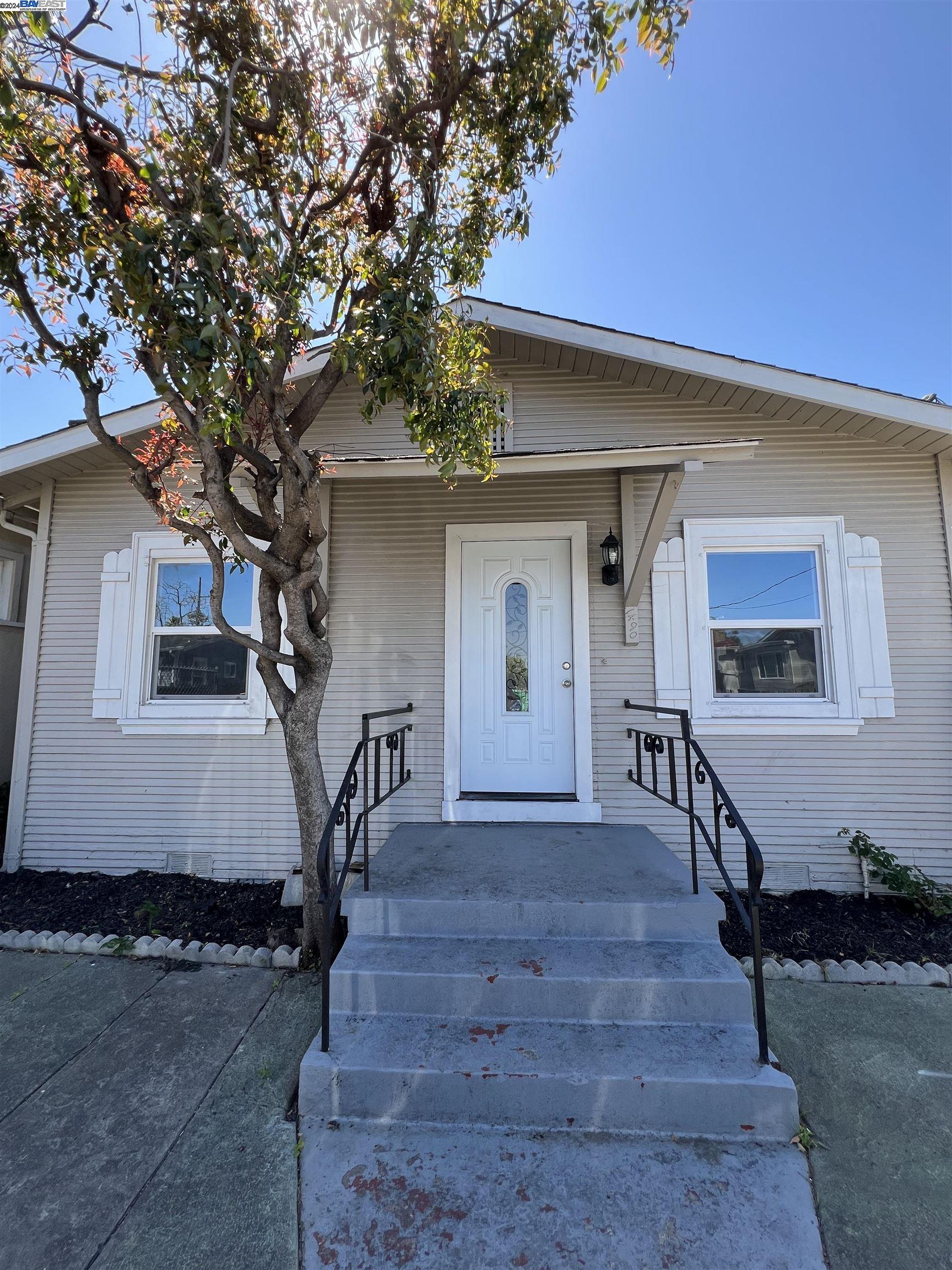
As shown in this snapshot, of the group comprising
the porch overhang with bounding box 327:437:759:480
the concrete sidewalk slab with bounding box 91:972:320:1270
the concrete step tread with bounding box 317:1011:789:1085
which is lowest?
the concrete sidewalk slab with bounding box 91:972:320:1270

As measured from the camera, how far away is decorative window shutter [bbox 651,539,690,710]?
4.17m

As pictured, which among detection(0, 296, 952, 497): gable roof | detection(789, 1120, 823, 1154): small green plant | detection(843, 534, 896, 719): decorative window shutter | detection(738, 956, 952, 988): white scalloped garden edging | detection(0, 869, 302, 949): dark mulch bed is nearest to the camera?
detection(789, 1120, 823, 1154): small green plant

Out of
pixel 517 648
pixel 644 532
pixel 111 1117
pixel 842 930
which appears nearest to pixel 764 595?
pixel 644 532

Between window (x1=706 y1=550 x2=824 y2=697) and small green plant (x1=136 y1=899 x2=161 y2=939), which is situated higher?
window (x1=706 y1=550 x2=824 y2=697)

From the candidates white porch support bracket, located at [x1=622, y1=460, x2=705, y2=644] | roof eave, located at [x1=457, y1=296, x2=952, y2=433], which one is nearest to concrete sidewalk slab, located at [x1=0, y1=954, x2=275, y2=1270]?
white porch support bracket, located at [x1=622, y1=460, x2=705, y2=644]

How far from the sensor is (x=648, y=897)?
273 centimetres

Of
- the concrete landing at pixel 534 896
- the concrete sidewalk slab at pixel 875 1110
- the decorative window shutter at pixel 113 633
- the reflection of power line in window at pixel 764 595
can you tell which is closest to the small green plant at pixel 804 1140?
the concrete sidewalk slab at pixel 875 1110

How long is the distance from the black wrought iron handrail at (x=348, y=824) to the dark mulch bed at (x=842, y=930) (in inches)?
86.8

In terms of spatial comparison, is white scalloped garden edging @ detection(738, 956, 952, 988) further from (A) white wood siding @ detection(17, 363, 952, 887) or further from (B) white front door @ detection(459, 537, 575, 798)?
(B) white front door @ detection(459, 537, 575, 798)

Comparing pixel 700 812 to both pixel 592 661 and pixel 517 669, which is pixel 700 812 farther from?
pixel 517 669

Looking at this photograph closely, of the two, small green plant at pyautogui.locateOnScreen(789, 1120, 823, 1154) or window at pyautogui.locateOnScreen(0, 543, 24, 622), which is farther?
window at pyautogui.locateOnScreen(0, 543, 24, 622)

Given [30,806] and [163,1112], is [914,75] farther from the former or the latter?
[30,806]

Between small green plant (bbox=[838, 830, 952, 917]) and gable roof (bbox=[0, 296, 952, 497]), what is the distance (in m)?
2.79

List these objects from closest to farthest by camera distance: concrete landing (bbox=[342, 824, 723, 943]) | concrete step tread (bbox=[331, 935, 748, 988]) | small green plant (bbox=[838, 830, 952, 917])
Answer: concrete step tread (bbox=[331, 935, 748, 988]), concrete landing (bbox=[342, 824, 723, 943]), small green plant (bbox=[838, 830, 952, 917])
